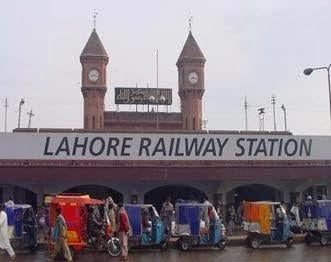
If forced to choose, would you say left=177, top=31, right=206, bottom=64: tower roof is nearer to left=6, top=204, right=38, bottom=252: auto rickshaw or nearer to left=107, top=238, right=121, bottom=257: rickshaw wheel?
left=6, top=204, right=38, bottom=252: auto rickshaw

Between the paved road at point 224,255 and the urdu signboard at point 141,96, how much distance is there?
159ft

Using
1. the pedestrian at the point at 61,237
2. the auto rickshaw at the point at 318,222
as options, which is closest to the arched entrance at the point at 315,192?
the auto rickshaw at the point at 318,222

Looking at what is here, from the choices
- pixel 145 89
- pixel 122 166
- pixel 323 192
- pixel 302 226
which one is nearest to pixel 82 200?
pixel 302 226

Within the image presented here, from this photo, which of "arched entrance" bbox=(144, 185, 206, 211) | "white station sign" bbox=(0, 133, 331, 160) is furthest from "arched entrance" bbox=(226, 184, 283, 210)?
"white station sign" bbox=(0, 133, 331, 160)

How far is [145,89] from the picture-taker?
222 feet

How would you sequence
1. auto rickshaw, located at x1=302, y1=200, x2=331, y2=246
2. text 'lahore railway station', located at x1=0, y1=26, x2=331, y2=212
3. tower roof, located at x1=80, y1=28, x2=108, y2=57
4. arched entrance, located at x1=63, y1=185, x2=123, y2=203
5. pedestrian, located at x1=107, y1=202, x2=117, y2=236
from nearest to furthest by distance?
1. pedestrian, located at x1=107, y1=202, x2=117, y2=236
2. auto rickshaw, located at x1=302, y1=200, x2=331, y2=246
3. text 'lahore railway station', located at x1=0, y1=26, x2=331, y2=212
4. arched entrance, located at x1=63, y1=185, x2=123, y2=203
5. tower roof, located at x1=80, y1=28, x2=108, y2=57

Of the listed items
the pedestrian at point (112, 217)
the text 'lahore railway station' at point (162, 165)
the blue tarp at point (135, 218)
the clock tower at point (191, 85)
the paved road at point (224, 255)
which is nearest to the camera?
the paved road at point (224, 255)

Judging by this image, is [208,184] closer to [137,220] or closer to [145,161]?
[145,161]

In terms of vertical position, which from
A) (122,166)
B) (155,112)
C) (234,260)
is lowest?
(234,260)

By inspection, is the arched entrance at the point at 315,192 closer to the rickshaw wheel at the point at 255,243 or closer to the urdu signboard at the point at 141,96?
the rickshaw wheel at the point at 255,243

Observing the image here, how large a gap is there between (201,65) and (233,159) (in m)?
40.1

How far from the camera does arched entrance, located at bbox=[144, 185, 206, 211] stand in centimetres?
3191

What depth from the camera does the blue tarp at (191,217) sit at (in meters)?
19.1

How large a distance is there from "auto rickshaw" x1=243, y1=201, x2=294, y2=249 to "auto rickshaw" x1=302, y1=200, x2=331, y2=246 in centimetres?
117
